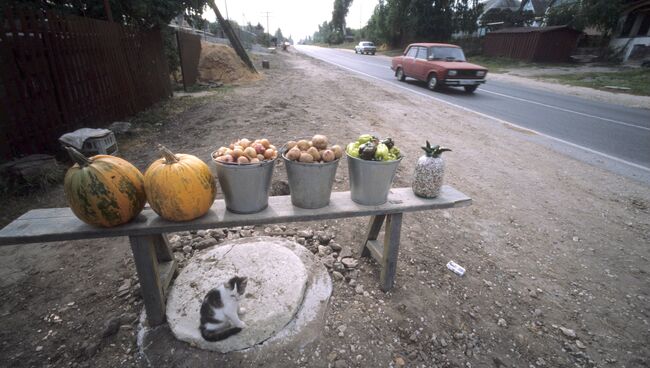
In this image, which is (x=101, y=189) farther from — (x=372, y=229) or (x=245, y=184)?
(x=372, y=229)

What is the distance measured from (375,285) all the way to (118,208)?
6.62ft

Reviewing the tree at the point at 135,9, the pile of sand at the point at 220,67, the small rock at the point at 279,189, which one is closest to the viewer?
the small rock at the point at 279,189

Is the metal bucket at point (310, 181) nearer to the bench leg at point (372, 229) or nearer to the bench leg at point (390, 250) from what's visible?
the bench leg at point (390, 250)

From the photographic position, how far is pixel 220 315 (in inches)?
82.9

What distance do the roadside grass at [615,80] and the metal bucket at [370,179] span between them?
17.1 meters

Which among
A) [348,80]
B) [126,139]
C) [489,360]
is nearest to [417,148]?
[489,360]

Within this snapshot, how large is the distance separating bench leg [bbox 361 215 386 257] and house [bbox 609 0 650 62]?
97.9ft

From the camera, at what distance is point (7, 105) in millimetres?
4203

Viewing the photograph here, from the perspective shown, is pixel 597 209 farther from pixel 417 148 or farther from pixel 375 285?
pixel 375 285

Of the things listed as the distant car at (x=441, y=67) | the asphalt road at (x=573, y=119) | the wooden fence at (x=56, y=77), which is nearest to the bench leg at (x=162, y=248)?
the wooden fence at (x=56, y=77)

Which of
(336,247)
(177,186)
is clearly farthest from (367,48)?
(177,186)

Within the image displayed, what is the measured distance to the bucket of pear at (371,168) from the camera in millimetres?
2205

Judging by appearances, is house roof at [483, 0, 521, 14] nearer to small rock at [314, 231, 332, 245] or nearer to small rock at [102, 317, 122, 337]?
small rock at [314, 231, 332, 245]

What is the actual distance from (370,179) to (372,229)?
813mm
